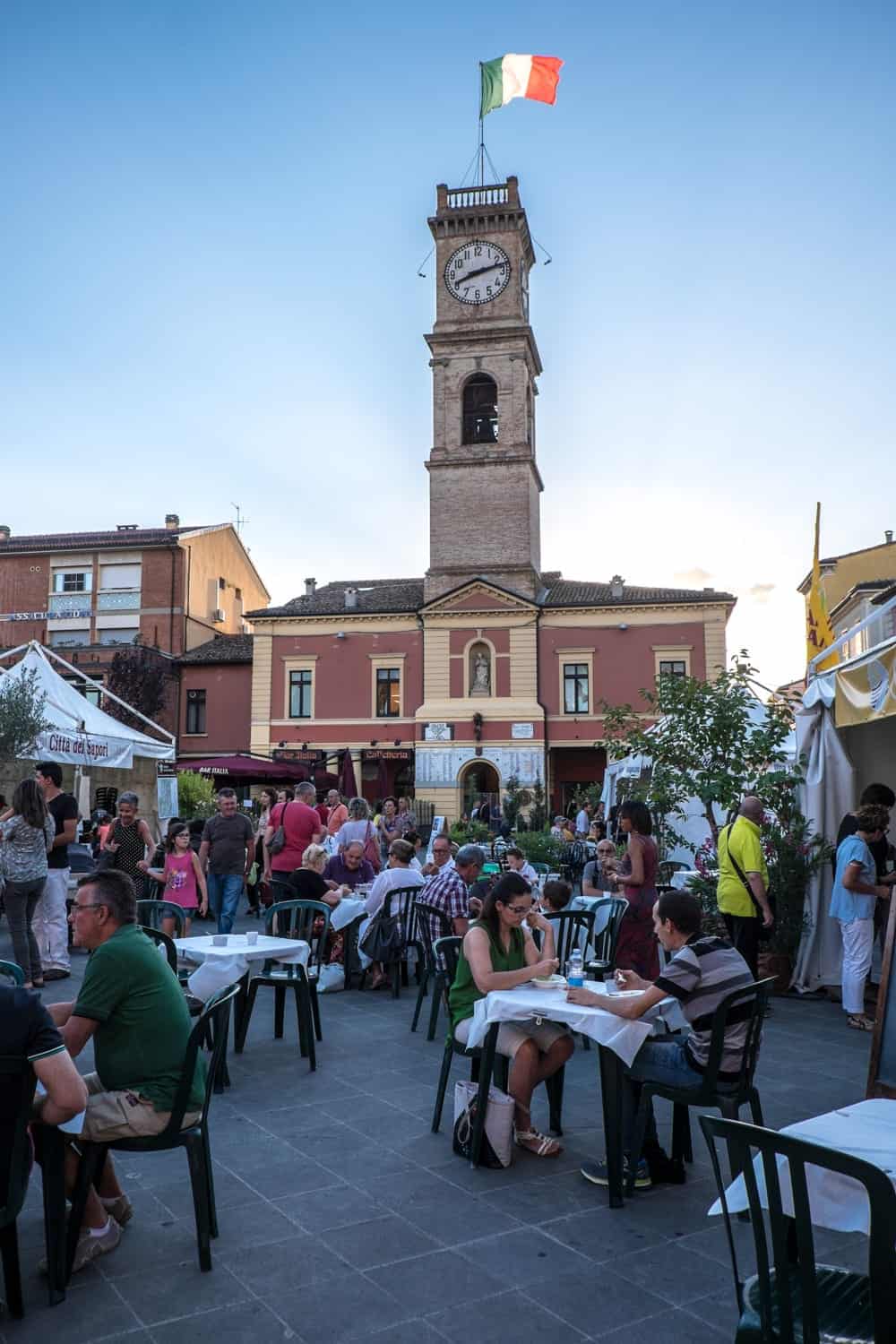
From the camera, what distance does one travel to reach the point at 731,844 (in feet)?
23.9

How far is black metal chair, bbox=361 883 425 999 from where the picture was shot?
801 centimetres

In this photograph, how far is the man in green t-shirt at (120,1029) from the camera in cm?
326

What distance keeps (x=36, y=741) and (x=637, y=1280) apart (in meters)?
9.80

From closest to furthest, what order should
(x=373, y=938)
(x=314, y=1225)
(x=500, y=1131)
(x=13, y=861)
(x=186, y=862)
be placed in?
(x=314, y=1225) → (x=500, y=1131) → (x=13, y=861) → (x=373, y=938) → (x=186, y=862)

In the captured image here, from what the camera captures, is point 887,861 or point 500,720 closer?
point 887,861

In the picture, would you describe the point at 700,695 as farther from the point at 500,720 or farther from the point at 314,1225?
the point at 500,720

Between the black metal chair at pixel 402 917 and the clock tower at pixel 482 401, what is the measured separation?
24442mm

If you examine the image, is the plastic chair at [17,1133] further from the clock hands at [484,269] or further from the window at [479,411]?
the clock hands at [484,269]

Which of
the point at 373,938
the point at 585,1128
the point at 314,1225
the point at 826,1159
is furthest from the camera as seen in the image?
the point at 373,938

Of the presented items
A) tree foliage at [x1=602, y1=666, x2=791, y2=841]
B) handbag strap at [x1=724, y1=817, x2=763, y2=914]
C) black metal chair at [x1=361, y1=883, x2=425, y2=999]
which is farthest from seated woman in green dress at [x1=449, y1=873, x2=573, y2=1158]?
tree foliage at [x1=602, y1=666, x2=791, y2=841]

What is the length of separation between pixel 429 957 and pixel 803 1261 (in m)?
5.10

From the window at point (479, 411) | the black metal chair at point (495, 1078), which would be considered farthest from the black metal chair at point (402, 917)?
the window at point (479, 411)

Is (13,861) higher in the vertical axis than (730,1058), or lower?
higher

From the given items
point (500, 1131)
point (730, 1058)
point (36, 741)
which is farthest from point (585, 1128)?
point (36, 741)
